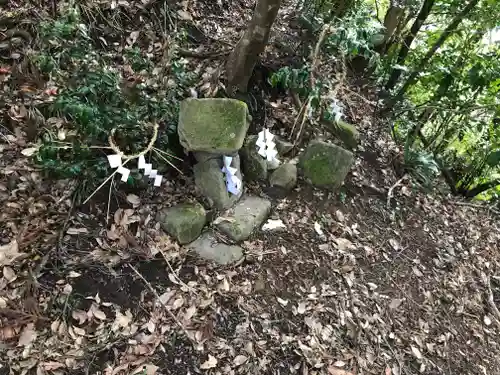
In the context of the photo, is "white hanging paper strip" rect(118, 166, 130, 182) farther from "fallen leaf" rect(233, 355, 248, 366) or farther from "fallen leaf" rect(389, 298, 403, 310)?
"fallen leaf" rect(389, 298, 403, 310)

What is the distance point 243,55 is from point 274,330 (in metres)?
2.22

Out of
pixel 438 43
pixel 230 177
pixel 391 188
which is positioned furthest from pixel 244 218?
pixel 438 43

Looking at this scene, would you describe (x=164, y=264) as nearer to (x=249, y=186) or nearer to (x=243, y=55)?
(x=249, y=186)

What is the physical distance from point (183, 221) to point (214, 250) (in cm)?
34

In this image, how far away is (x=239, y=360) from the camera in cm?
283

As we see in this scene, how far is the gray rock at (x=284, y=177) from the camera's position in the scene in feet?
12.5

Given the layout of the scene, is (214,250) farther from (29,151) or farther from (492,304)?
(492,304)

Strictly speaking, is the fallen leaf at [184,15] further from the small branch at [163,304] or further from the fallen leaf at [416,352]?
the fallen leaf at [416,352]

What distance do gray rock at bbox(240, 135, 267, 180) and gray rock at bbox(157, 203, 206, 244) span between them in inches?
25.8

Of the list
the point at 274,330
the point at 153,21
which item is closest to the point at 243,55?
the point at 153,21

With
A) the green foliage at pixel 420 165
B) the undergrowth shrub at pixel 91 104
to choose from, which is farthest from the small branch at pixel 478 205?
the undergrowth shrub at pixel 91 104

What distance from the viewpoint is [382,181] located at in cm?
468

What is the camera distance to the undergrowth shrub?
292 cm

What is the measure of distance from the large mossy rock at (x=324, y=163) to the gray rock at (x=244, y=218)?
57 cm
